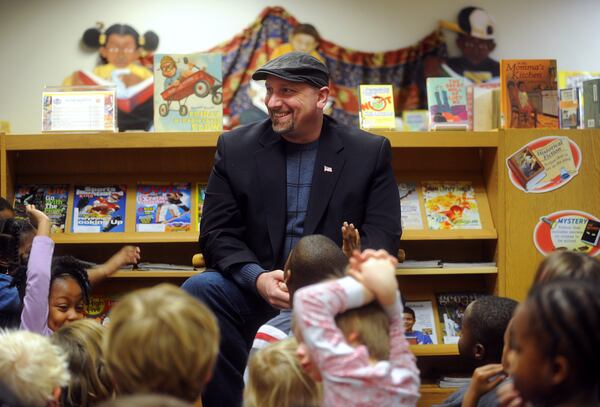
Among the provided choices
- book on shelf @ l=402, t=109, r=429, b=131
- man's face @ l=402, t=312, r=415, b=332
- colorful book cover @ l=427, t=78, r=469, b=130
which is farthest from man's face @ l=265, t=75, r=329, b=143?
book on shelf @ l=402, t=109, r=429, b=131

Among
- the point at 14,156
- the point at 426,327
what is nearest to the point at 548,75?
the point at 426,327

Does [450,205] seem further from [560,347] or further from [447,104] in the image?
[560,347]

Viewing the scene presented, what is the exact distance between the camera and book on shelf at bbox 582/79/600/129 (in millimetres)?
4031

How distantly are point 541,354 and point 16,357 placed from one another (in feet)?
3.74

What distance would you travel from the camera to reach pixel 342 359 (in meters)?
1.53

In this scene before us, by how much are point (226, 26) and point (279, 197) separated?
3.25 metres

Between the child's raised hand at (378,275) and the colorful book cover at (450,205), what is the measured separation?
257 cm

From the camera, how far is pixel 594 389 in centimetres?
144

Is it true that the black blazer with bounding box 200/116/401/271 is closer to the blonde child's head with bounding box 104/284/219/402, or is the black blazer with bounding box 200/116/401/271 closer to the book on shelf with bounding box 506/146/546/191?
the book on shelf with bounding box 506/146/546/191

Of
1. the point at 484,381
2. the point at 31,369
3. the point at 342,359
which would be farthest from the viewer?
the point at 484,381

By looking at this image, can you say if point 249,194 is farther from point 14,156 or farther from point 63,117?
point 14,156

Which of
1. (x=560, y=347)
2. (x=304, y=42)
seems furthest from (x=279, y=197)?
(x=304, y=42)

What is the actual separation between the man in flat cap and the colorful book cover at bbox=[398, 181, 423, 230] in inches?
40.6

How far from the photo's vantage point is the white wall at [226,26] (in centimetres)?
582
